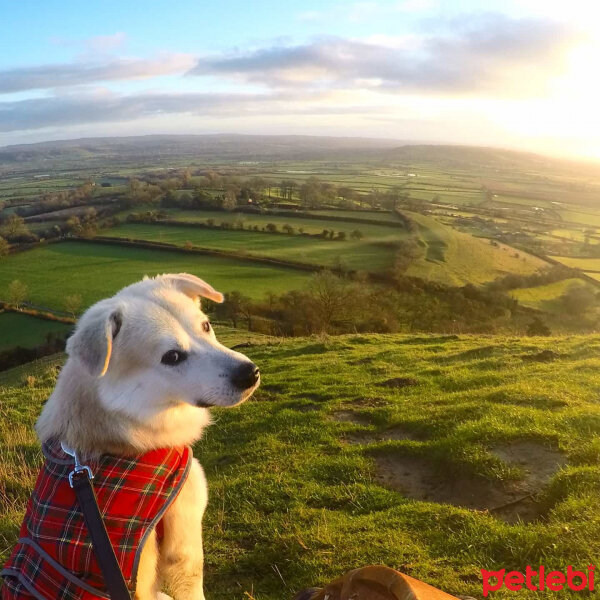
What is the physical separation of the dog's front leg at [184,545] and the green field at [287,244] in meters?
46.5

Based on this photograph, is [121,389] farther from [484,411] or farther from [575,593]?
[484,411]

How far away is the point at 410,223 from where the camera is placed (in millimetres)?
63438

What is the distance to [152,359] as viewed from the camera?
3760mm

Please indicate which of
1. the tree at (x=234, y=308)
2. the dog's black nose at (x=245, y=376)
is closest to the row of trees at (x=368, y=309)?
the tree at (x=234, y=308)

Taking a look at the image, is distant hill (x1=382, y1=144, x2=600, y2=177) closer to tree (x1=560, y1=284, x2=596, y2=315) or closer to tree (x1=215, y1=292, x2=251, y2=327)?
tree (x1=560, y1=284, x2=596, y2=315)

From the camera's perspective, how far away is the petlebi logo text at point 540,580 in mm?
4027

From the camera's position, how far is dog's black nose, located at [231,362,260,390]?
3.83m

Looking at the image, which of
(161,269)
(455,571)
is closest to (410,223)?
(161,269)

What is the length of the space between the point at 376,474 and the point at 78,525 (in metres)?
4.57

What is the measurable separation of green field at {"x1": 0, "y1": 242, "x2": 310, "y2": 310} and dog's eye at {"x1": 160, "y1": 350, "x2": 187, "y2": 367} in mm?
40032

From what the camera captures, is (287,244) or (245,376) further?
(287,244)

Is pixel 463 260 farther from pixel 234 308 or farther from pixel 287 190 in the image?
pixel 287 190

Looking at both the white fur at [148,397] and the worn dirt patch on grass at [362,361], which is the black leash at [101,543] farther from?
the worn dirt patch on grass at [362,361]

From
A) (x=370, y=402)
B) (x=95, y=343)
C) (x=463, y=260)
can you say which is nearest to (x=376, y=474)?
(x=370, y=402)
